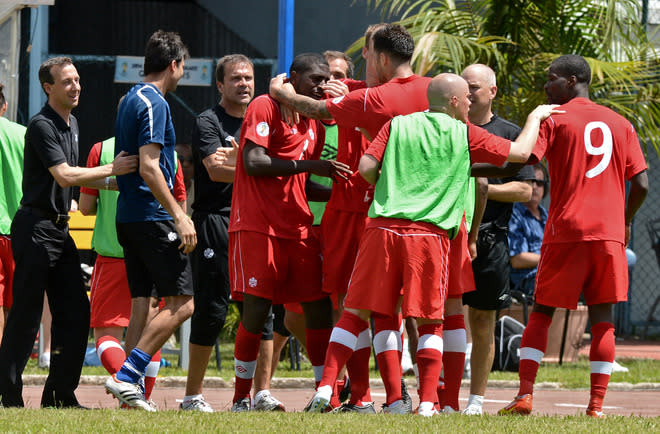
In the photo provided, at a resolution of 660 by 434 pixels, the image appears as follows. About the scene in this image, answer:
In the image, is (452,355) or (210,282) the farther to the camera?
(210,282)

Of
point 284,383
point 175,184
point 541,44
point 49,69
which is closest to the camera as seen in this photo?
point 49,69

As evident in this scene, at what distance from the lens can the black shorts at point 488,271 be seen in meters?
7.75

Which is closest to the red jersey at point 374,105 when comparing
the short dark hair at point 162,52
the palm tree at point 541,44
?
the short dark hair at point 162,52

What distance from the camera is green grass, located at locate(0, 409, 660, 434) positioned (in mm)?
5590

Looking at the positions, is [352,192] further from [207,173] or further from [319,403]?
[319,403]

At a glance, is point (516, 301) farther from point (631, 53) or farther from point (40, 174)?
point (40, 174)

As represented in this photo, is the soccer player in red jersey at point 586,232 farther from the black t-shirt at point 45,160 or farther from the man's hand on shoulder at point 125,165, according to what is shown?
the black t-shirt at point 45,160

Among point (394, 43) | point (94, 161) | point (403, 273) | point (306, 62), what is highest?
point (394, 43)

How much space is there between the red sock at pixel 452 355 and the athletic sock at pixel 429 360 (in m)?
0.44

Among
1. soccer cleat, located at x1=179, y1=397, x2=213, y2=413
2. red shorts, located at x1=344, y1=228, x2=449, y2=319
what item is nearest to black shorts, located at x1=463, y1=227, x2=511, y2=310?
red shorts, located at x1=344, y1=228, x2=449, y2=319

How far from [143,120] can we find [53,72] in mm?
856

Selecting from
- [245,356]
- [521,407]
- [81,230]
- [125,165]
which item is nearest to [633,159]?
[521,407]

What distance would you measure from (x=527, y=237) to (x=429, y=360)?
585 cm

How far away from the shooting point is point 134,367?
22.6 feet
